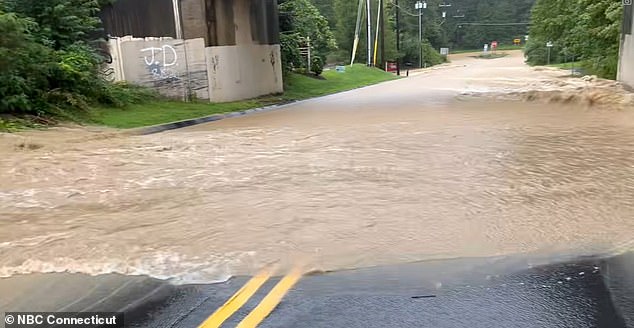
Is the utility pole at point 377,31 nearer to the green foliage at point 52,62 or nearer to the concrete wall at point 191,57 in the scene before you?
the concrete wall at point 191,57

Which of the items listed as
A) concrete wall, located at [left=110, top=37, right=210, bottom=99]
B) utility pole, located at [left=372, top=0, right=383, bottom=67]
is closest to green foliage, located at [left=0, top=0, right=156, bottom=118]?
concrete wall, located at [left=110, top=37, right=210, bottom=99]

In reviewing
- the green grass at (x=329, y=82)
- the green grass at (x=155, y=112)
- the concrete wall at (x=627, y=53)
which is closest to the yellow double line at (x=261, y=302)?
the green grass at (x=155, y=112)

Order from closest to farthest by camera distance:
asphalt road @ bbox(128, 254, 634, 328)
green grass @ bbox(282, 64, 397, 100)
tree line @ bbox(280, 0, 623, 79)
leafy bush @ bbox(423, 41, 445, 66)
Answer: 1. asphalt road @ bbox(128, 254, 634, 328)
2. green grass @ bbox(282, 64, 397, 100)
3. tree line @ bbox(280, 0, 623, 79)
4. leafy bush @ bbox(423, 41, 445, 66)

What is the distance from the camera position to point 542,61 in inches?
3270

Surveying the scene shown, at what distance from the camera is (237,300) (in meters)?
4.70

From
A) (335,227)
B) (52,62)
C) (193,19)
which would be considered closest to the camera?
(335,227)

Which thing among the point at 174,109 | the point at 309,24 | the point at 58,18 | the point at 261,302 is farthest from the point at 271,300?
the point at 309,24

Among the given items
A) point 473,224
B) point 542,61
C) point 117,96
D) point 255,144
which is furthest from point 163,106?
point 542,61

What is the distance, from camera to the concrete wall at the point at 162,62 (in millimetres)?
23578

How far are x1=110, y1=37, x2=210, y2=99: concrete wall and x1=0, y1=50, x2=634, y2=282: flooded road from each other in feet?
28.4

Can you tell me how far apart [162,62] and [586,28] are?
24.2 m

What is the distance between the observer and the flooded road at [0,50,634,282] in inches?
232

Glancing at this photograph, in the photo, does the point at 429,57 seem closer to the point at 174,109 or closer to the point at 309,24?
the point at 309,24

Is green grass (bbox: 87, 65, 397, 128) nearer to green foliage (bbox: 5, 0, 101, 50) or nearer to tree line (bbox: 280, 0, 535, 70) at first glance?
green foliage (bbox: 5, 0, 101, 50)
